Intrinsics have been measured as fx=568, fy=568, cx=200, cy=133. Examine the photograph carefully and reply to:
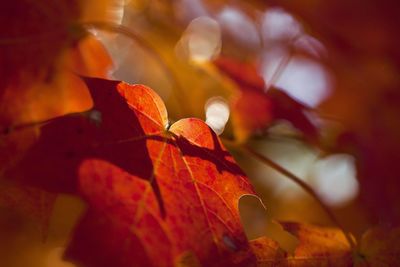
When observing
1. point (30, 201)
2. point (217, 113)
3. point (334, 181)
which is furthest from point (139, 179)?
point (334, 181)

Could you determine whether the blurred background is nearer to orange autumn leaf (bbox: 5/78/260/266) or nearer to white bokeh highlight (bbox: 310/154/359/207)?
white bokeh highlight (bbox: 310/154/359/207)

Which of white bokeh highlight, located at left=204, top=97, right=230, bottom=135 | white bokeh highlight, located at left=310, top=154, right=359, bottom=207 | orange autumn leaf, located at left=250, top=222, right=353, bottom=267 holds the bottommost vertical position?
white bokeh highlight, located at left=310, top=154, right=359, bottom=207

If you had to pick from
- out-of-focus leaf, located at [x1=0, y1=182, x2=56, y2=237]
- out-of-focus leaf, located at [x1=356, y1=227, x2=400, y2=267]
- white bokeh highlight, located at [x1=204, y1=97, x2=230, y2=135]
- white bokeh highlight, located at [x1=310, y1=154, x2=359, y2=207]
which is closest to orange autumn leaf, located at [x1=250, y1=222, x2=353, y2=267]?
out-of-focus leaf, located at [x1=356, y1=227, x2=400, y2=267]

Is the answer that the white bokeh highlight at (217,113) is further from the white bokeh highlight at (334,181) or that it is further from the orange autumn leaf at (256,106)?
the white bokeh highlight at (334,181)

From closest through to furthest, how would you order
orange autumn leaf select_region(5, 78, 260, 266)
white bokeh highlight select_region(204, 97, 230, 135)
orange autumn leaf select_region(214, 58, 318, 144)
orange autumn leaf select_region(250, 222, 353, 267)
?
Result: 1. orange autumn leaf select_region(5, 78, 260, 266)
2. orange autumn leaf select_region(250, 222, 353, 267)
3. orange autumn leaf select_region(214, 58, 318, 144)
4. white bokeh highlight select_region(204, 97, 230, 135)

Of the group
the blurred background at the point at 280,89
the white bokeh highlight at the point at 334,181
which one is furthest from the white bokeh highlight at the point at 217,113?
the white bokeh highlight at the point at 334,181

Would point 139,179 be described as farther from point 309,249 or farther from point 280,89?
point 280,89
